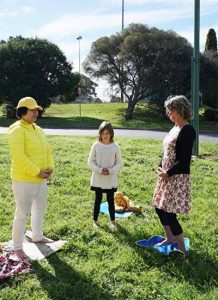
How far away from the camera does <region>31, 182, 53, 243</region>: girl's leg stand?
550 centimetres

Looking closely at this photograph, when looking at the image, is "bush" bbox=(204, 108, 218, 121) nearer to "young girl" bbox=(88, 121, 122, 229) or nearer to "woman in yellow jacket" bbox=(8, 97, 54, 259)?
"young girl" bbox=(88, 121, 122, 229)

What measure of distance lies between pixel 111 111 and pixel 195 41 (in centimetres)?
2863

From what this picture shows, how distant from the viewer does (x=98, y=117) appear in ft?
123

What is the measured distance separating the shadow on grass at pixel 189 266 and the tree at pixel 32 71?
32.0 m

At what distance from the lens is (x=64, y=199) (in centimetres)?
800

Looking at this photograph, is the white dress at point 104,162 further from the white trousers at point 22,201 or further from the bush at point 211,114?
the bush at point 211,114

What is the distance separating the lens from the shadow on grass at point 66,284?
14.5 feet

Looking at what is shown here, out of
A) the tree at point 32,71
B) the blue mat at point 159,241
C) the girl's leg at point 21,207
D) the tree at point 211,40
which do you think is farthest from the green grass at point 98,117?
the girl's leg at point 21,207

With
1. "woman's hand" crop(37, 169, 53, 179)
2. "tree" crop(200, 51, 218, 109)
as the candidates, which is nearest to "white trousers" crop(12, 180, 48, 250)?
"woman's hand" crop(37, 169, 53, 179)

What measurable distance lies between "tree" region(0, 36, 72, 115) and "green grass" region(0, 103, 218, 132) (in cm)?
211

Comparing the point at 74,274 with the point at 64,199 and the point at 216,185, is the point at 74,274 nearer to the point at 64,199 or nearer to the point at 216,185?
the point at 64,199

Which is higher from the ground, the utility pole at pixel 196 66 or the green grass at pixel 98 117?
the utility pole at pixel 196 66

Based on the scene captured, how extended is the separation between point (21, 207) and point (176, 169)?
1.92m

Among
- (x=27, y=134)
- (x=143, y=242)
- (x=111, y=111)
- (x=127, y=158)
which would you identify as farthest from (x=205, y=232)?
(x=111, y=111)
